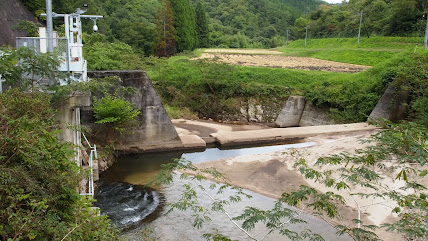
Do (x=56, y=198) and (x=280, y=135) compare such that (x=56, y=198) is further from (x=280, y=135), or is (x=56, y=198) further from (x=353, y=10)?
(x=353, y=10)

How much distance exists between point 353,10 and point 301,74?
45143 mm

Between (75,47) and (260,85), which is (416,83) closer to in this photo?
(260,85)

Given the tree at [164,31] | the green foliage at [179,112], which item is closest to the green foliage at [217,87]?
the green foliage at [179,112]

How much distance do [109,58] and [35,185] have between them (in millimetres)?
17671

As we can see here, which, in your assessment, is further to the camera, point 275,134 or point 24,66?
point 275,134

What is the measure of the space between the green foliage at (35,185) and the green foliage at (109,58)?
13754 mm

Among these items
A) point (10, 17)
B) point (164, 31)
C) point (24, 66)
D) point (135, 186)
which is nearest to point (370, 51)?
point (164, 31)

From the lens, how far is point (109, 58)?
22266 mm

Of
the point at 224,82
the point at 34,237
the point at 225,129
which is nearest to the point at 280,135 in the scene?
the point at 225,129

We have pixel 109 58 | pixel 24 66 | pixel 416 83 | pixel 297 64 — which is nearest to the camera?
pixel 24 66

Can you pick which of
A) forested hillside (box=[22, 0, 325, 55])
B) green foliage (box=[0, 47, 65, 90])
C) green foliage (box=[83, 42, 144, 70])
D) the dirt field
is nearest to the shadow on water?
green foliage (box=[0, 47, 65, 90])

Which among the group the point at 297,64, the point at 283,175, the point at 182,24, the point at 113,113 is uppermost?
the point at 182,24

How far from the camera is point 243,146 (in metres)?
19.8

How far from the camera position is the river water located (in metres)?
10.1
